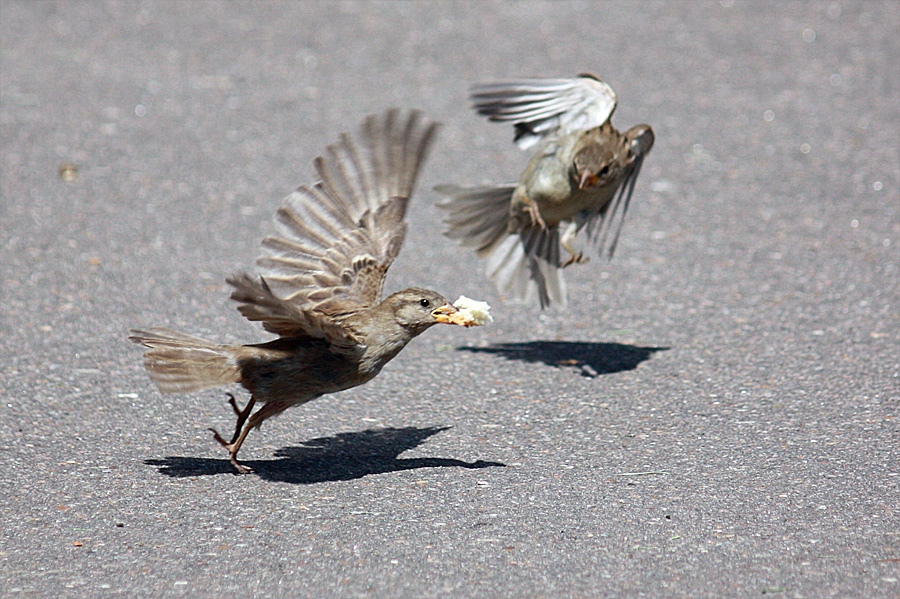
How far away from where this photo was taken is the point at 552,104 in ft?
22.2

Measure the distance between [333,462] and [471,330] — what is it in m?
2.08

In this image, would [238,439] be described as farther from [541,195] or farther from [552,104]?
[552,104]

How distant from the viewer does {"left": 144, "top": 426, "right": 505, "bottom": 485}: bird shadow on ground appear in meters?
4.83

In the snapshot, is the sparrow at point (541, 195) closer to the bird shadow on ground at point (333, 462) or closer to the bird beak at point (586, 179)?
the bird beak at point (586, 179)

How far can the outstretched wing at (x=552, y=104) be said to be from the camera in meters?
6.71

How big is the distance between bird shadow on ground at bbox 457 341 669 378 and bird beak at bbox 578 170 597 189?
961mm

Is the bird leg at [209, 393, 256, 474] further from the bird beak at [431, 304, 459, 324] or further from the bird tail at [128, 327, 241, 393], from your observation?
the bird beak at [431, 304, 459, 324]

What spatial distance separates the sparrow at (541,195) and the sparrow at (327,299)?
3.78 ft

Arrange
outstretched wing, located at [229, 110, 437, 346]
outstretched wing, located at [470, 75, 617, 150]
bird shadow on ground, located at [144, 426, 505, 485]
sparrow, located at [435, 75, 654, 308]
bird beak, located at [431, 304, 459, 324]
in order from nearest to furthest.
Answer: bird shadow on ground, located at [144, 426, 505, 485] → bird beak, located at [431, 304, 459, 324] → outstretched wing, located at [229, 110, 437, 346] → sparrow, located at [435, 75, 654, 308] → outstretched wing, located at [470, 75, 617, 150]

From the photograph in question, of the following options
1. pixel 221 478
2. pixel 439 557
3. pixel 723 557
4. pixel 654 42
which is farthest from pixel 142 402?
pixel 654 42

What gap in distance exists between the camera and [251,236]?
312 inches

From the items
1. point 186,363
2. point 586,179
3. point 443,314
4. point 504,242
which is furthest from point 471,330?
point 186,363

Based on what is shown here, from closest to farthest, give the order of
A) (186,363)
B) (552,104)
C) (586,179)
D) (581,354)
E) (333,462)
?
(186,363), (333,462), (586,179), (581,354), (552,104)

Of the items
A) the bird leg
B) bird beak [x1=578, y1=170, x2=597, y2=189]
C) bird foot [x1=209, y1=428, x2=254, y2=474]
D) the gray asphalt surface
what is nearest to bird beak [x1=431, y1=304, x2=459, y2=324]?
the gray asphalt surface
